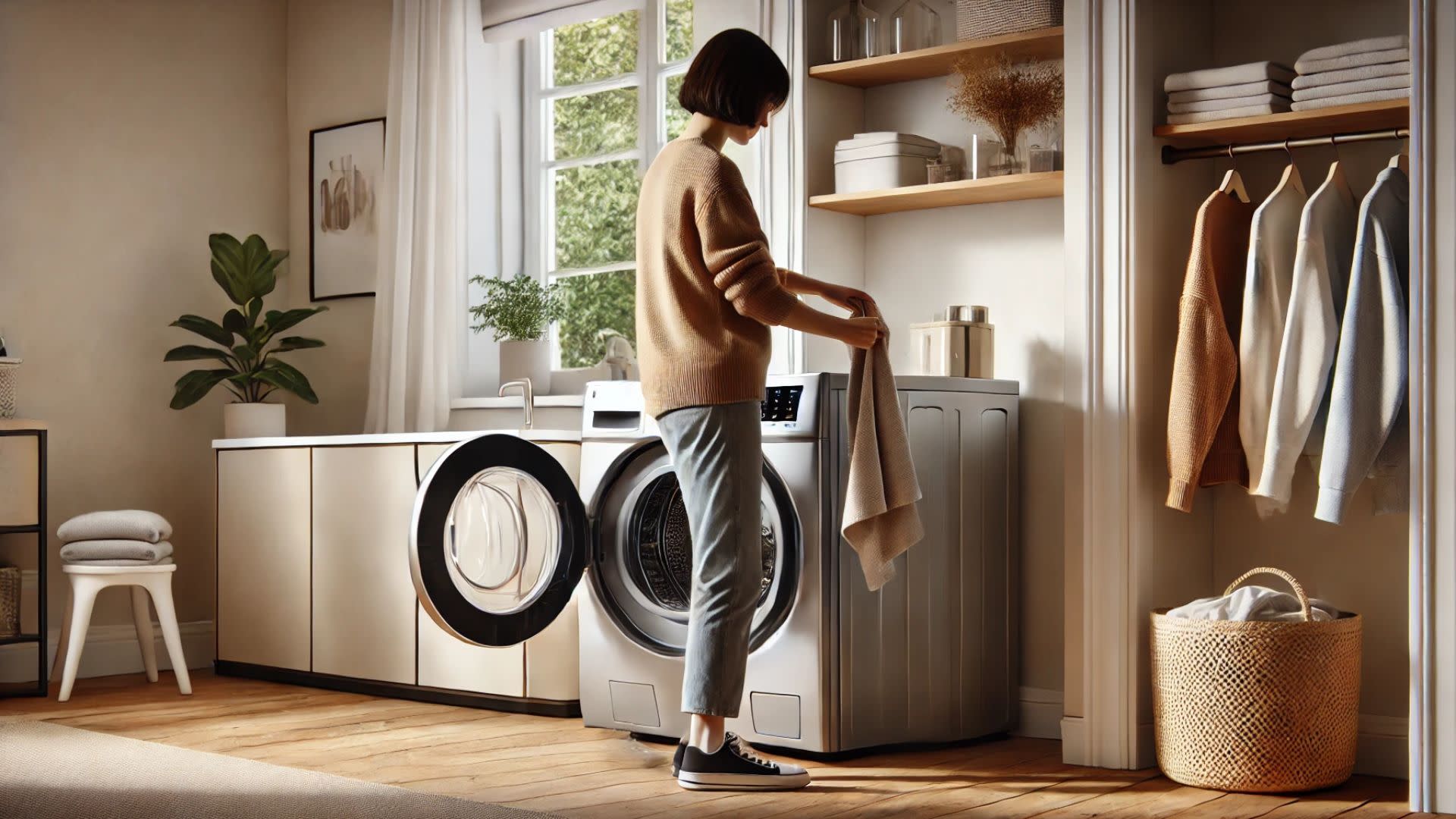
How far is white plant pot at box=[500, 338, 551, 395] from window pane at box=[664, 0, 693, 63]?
35.6 inches

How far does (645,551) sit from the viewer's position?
3.19m

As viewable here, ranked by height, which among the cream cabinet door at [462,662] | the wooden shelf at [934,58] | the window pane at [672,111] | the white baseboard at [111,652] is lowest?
the white baseboard at [111,652]

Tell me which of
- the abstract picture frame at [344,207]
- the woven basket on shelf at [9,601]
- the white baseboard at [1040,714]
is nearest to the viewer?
the white baseboard at [1040,714]

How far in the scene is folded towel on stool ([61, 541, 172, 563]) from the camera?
380 centimetres

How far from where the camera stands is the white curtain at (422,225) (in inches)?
168

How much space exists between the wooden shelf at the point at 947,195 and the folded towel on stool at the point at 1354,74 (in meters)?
0.51

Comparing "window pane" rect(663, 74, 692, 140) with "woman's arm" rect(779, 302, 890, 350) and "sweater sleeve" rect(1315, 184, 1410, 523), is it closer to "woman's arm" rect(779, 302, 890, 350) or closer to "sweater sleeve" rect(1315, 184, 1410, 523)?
"woman's arm" rect(779, 302, 890, 350)

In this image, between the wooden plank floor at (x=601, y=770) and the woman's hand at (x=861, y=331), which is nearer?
the wooden plank floor at (x=601, y=770)

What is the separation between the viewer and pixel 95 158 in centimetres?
440

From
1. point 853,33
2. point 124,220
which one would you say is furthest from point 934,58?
point 124,220

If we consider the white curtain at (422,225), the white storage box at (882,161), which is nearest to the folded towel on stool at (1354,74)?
the white storage box at (882,161)

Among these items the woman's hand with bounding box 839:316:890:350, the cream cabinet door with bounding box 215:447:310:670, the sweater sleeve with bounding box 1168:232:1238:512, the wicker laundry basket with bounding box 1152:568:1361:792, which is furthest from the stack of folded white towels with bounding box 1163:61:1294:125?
the cream cabinet door with bounding box 215:447:310:670

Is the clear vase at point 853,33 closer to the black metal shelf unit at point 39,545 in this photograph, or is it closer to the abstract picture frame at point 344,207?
the abstract picture frame at point 344,207

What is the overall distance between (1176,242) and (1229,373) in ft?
1.17
